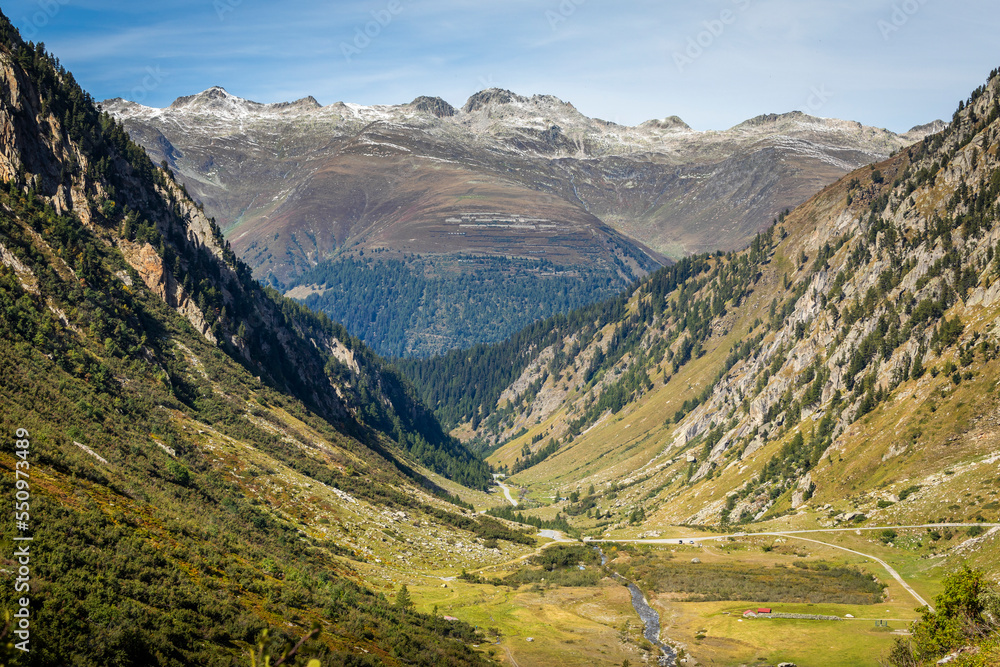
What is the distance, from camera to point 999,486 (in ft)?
351

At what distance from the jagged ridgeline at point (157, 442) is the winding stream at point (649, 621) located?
21765 millimetres

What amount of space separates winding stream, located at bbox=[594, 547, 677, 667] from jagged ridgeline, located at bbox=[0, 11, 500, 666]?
2176 centimetres

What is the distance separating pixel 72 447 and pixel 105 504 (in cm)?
1591

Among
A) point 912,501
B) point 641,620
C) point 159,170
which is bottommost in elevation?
point 641,620

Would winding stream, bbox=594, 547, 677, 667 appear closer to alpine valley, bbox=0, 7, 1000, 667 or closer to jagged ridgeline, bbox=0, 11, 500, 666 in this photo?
alpine valley, bbox=0, 7, 1000, 667

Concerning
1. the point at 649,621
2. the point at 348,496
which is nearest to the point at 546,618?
the point at 649,621

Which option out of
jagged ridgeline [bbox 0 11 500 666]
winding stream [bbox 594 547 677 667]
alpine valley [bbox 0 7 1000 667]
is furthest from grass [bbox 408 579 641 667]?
jagged ridgeline [bbox 0 11 500 666]

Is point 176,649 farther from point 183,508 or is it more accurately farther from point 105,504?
point 183,508

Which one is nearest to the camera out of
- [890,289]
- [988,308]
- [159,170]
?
[988,308]

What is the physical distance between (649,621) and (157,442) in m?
69.7

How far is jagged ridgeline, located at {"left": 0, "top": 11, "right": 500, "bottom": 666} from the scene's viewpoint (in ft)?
144

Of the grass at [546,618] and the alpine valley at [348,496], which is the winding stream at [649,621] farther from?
the grass at [546,618]

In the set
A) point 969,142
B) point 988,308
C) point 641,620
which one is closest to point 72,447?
point 641,620

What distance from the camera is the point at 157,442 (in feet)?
304
